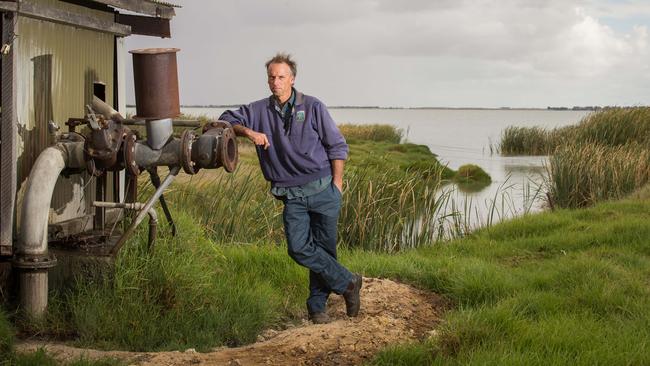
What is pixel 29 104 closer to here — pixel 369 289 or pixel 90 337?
pixel 90 337

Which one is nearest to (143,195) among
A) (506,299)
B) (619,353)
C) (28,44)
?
(28,44)

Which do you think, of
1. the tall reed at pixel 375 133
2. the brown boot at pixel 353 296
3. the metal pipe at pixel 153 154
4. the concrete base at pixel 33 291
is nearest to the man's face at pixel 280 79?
the metal pipe at pixel 153 154

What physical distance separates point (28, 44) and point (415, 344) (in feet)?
13.0

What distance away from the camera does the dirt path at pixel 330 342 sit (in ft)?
16.8

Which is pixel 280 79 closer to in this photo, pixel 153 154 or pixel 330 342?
pixel 153 154

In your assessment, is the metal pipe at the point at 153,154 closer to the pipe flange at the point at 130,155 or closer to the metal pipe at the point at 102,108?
the pipe flange at the point at 130,155

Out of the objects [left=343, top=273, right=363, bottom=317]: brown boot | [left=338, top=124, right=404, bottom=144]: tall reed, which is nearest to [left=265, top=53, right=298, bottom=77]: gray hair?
[left=343, top=273, right=363, bottom=317]: brown boot

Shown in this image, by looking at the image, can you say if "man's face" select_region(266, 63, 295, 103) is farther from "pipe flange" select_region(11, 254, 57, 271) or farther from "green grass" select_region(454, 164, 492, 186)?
"green grass" select_region(454, 164, 492, 186)

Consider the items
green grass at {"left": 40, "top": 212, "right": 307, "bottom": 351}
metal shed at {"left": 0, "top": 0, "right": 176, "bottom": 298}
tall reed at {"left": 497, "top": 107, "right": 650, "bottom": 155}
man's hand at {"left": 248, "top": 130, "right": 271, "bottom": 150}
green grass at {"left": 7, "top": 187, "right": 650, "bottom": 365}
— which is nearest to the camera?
green grass at {"left": 7, "top": 187, "right": 650, "bottom": 365}

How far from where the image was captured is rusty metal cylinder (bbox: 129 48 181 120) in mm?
5938

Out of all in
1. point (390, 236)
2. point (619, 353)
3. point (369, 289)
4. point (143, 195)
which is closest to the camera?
point (619, 353)

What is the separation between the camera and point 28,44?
6.47m

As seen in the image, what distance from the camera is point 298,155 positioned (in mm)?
5832

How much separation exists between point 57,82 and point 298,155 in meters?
2.51
